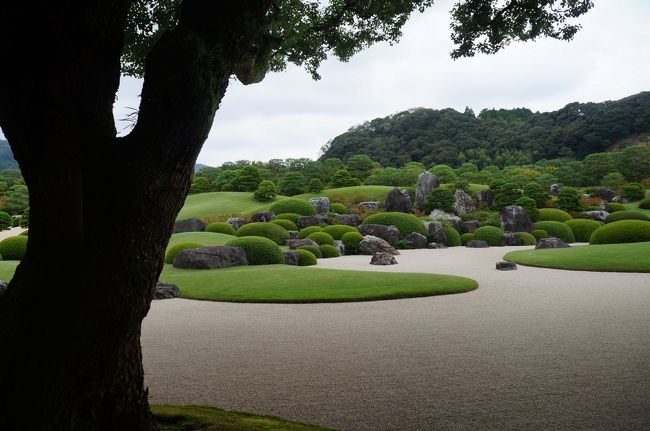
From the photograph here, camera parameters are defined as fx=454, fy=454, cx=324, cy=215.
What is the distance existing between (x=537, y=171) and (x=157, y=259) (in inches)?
1912

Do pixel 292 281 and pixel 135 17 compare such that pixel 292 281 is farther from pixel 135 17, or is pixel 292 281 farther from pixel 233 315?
pixel 135 17

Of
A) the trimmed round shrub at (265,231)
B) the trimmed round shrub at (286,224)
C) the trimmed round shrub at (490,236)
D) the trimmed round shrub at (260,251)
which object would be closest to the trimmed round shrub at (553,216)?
the trimmed round shrub at (490,236)

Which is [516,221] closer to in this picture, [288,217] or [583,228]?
[583,228]

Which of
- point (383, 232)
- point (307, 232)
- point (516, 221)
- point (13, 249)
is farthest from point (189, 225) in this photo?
point (516, 221)

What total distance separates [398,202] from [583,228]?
1103 cm

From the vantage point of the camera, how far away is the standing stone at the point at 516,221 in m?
27.5

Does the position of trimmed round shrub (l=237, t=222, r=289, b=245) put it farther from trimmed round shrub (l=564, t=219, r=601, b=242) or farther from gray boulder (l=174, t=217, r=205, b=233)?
trimmed round shrub (l=564, t=219, r=601, b=242)

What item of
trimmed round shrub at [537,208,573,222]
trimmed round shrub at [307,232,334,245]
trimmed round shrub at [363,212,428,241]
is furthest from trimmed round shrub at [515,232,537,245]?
trimmed round shrub at [307,232,334,245]

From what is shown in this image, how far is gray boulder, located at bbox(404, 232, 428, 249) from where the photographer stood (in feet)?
77.9

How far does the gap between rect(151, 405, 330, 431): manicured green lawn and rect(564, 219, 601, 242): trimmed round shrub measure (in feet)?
87.9

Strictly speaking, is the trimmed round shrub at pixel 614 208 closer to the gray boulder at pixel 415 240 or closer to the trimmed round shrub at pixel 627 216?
the trimmed round shrub at pixel 627 216

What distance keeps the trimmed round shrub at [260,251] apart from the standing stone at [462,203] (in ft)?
62.9

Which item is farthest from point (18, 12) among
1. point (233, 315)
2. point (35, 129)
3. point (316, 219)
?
point (316, 219)

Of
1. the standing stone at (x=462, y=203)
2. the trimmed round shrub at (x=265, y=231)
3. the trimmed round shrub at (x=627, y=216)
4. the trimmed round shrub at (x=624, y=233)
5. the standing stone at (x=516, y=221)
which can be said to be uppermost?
the standing stone at (x=462, y=203)
